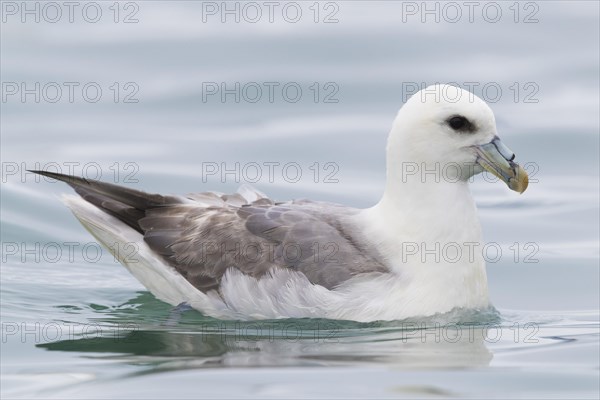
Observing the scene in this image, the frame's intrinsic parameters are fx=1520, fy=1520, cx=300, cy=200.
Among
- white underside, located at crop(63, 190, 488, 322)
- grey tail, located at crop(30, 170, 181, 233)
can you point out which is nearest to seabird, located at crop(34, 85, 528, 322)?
white underside, located at crop(63, 190, 488, 322)

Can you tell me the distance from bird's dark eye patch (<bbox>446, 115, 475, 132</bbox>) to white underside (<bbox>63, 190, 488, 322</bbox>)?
3.07 feet

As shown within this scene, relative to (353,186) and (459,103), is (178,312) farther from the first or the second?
(353,186)

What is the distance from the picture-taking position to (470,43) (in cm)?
1673

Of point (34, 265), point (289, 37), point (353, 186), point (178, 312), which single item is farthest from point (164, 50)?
point (178, 312)

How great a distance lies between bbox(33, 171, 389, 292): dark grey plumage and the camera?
939 centimetres

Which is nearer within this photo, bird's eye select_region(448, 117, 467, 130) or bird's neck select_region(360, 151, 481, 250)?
bird's eye select_region(448, 117, 467, 130)

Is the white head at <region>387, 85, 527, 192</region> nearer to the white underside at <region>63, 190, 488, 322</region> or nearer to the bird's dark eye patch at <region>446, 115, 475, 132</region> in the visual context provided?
the bird's dark eye patch at <region>446, 115, 475, 132</region>

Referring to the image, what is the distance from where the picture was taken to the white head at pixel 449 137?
9.34 metres

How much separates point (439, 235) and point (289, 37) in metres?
7.74

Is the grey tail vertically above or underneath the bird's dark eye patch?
underneath

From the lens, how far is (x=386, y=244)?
9.45m

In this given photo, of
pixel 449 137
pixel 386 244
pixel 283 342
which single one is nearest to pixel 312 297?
pixel 283 342

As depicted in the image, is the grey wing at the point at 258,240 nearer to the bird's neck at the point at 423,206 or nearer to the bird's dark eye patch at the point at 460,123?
the bird's neck at the point at 423,206

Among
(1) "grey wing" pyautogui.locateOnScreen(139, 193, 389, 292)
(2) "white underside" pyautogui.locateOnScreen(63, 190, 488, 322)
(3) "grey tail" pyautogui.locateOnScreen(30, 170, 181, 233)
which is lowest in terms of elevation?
(2) "white underside" pyautogui.locateOnScreen(63, 190, 488, 322)
